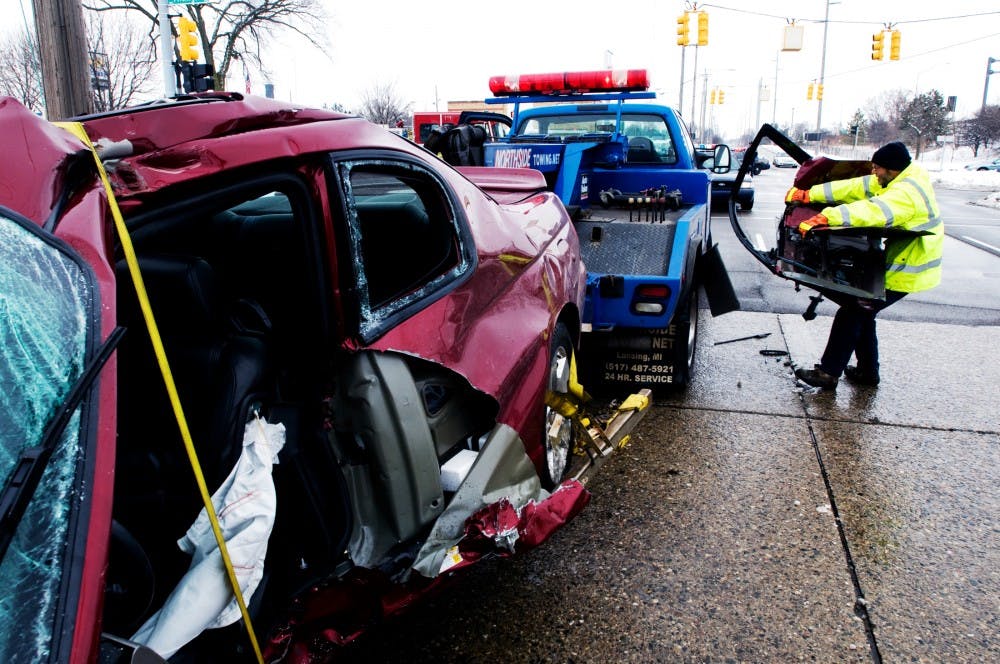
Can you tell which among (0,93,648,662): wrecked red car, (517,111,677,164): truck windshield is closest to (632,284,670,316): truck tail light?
(0,93,648,662): wrecked red car

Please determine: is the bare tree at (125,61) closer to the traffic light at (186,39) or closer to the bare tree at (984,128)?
the traffic light at (186,39)

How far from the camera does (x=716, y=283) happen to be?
231 inches

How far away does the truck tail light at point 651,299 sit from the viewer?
4.57m

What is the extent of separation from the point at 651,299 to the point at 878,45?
26783mm

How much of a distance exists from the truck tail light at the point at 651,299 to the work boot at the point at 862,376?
1854mm

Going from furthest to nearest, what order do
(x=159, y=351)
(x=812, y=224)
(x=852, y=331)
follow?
(x=852, y=331) → (x=812, y=224) → (x=159, y=351)

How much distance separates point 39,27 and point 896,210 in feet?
23.2

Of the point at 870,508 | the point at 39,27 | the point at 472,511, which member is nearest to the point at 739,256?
the point at 870,508

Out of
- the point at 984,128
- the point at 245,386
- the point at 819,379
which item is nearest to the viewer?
the point at 245,386

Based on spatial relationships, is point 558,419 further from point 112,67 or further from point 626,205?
point 112,67

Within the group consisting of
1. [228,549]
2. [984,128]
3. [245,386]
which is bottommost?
[228,549]

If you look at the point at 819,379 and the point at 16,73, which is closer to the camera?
the point at 819,379

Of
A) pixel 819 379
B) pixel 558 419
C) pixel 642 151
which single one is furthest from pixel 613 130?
pixel 558 419

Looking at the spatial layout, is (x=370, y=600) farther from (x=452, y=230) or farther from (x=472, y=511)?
(x=452, y=230)
